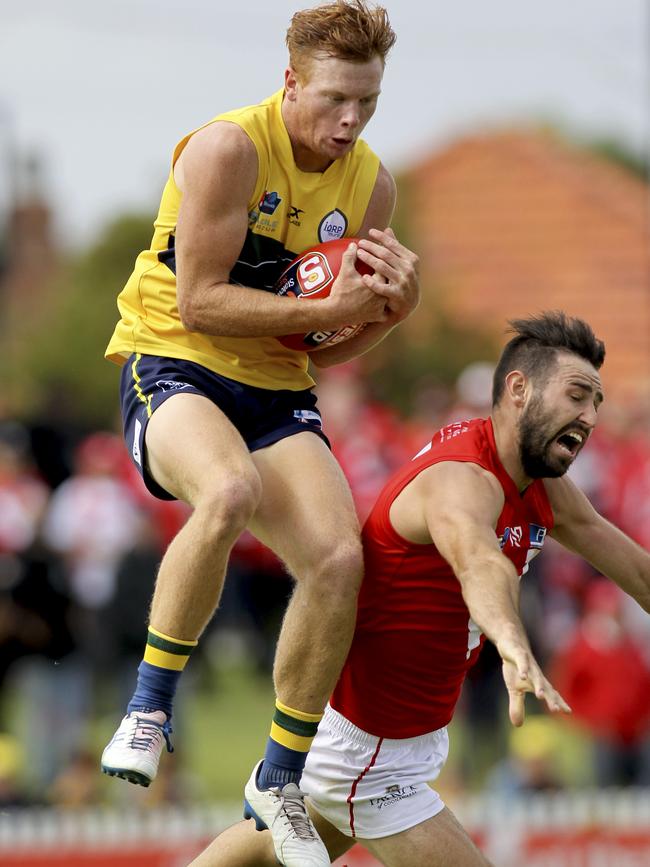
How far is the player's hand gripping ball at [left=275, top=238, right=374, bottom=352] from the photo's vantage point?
6.06 meters

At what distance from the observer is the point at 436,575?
606 centimetres

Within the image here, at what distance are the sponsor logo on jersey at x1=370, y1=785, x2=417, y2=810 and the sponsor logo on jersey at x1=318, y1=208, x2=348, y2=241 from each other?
6.80 ft

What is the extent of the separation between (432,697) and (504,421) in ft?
3.71

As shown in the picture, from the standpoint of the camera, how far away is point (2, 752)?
11.8m

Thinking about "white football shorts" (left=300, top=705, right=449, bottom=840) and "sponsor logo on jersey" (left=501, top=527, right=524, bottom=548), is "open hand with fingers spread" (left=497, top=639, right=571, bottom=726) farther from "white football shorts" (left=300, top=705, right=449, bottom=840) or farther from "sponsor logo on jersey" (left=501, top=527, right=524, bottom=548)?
"white football shorts" (left=300, top=705, right=449, bottom=840)

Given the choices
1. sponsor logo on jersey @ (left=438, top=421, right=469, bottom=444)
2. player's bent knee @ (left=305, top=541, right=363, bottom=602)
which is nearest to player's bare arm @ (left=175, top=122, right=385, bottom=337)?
sponsor logo on jersey @ (left=438, top=421, right=469, bottom=444)

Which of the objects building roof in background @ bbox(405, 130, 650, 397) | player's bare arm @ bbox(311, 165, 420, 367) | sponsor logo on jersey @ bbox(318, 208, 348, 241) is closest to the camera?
player's bare arm @ bbox(311, 165, 420, 367)

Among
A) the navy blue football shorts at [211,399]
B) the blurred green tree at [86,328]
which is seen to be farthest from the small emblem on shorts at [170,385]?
the blurred green tree at [86,328]

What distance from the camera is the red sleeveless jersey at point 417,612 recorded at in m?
5.99

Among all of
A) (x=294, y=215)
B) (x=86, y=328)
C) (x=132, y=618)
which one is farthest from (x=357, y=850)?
(x=86, y=328)

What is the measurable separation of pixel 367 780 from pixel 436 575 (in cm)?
85

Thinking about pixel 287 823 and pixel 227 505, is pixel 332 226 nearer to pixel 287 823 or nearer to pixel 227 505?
pixel 227 505

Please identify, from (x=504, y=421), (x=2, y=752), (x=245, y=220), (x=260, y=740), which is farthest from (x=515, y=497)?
(x=260, y=740)

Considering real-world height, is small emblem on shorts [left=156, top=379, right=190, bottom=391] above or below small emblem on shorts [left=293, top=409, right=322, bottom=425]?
above
